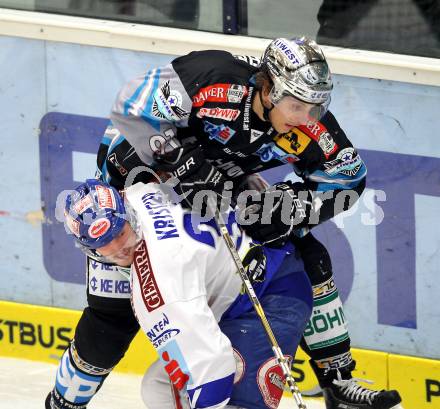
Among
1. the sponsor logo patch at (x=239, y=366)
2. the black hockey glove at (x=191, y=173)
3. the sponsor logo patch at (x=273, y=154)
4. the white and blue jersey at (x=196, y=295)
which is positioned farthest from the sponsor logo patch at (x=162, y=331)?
the sponsor logo patch at (x=273, y=154)

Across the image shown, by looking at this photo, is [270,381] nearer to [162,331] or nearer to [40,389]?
[162,331]

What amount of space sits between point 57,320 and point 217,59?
1.88m

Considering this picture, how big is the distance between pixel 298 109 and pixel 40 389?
1953mm

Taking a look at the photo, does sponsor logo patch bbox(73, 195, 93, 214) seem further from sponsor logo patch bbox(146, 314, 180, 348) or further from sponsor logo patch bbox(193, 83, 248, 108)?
sponsor logo patch bbox(193, 83, 248, 108)

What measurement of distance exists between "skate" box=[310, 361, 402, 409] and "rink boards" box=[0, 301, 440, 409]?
1.95ft

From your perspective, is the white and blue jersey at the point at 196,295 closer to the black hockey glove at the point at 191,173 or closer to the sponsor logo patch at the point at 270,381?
the sponsor logo patch at the point at 270,381

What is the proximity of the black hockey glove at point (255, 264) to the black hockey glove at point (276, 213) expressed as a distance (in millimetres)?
134

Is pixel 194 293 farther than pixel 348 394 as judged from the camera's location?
No

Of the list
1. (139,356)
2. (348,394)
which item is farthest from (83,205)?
(139,356)

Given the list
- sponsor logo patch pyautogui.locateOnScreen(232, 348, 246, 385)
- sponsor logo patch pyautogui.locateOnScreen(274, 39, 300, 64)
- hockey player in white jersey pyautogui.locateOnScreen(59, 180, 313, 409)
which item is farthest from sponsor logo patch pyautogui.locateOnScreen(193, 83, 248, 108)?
sponsor logo patch pyautogui.locateOnScreen(232, 348, 246, 385)

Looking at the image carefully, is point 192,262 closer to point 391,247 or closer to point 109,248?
point 109,248

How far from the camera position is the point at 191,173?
15.1 feet

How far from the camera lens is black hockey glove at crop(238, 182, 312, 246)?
4.55 metres

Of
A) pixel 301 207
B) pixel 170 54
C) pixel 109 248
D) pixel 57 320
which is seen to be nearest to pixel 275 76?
pixel 301 207
